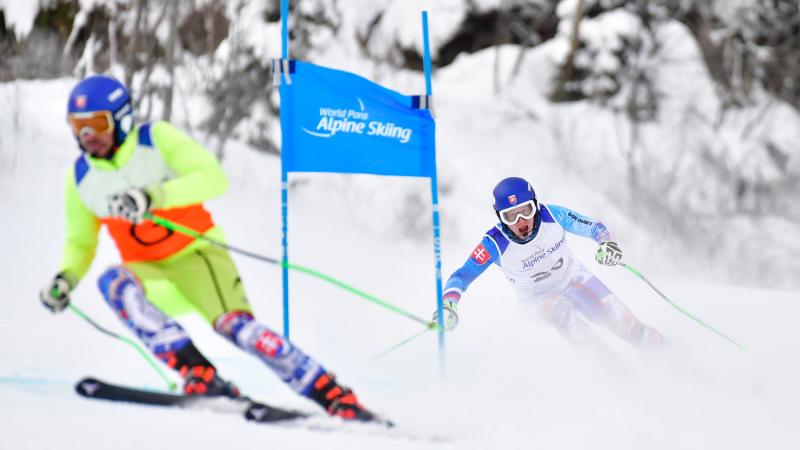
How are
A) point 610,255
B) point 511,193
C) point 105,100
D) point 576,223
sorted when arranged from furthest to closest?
1. point 576,223
2. point 610,255
3. point 511,193
4. point 105,100

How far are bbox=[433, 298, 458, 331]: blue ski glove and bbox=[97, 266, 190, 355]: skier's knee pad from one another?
148 centimetres

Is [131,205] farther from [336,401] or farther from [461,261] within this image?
[461,261]

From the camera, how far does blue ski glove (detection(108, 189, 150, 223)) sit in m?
3.06

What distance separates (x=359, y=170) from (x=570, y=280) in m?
1.43

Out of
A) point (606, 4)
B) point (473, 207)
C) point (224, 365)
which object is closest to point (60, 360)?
point (224, 365)

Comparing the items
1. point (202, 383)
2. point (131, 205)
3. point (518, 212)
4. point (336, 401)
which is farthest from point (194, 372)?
point (518, 212)

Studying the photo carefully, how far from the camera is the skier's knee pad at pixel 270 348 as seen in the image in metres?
3.36

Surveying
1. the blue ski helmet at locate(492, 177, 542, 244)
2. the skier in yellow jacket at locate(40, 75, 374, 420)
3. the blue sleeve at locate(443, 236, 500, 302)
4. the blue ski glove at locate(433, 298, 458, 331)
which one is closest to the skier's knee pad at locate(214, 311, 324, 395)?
the skier in yellow jacket at locate(40, 75, 374, 420)

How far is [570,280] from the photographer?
5098mm

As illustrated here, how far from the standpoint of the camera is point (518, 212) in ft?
15.3

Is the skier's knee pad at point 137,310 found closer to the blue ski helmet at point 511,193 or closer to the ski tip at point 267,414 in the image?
the ski tip at point 267,414

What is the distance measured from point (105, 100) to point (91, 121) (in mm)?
94

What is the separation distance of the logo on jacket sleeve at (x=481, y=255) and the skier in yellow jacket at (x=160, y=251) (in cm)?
160

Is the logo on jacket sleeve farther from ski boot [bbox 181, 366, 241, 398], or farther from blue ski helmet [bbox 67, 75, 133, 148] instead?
blue ski helmet [bbox 67, 75, 133, 148]
